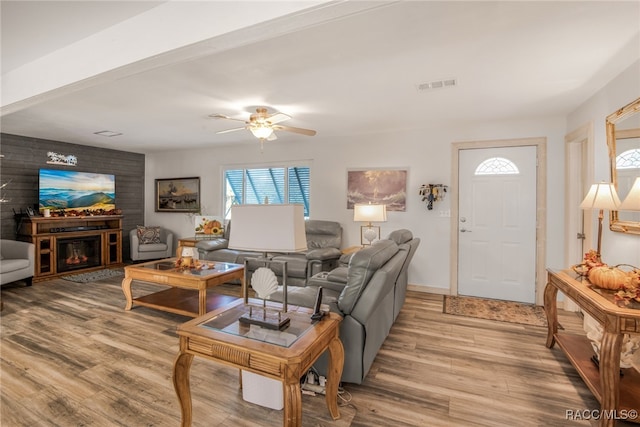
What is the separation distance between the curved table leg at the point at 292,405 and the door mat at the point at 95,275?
5.15 metres

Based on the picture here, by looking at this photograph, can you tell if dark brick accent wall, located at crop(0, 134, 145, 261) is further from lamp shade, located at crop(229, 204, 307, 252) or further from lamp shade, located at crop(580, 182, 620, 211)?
lamp shade, located at crop(580, 182, 620, 211)

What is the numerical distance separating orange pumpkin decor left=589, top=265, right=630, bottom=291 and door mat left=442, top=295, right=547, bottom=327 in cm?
152

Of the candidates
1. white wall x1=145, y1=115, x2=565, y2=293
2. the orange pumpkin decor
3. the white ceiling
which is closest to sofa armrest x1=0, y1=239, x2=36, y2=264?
the white ceiling

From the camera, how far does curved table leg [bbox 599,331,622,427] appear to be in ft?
5.64

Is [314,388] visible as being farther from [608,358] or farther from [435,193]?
[435,193]

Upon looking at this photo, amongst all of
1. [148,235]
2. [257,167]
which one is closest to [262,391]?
[257,167]

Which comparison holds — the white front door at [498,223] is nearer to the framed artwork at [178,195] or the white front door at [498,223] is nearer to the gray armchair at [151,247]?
the framed artwork at [178,195]

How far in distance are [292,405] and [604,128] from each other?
3.61 metres

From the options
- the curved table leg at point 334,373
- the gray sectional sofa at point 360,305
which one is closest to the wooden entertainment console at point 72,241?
the gray sectional sofa at point 360,305

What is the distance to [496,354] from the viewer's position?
2729 millimetres

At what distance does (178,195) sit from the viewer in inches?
268

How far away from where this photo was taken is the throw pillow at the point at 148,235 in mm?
6277

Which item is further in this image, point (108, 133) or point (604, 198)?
point (108, 133)

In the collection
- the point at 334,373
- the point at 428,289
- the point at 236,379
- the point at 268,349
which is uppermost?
the point at 268,349
